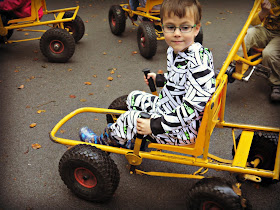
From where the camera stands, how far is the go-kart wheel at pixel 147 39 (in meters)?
4.43

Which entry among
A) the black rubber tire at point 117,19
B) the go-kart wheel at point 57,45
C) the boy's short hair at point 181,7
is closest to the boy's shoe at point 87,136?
the boy's short hair at point 181,7

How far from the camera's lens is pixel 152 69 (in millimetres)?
4445

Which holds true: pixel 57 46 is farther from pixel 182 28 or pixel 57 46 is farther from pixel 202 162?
pixel 202 162

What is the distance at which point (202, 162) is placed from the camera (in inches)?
83.3

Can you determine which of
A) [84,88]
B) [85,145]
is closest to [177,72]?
[85,145]

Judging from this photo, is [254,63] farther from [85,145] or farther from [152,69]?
[85,145]

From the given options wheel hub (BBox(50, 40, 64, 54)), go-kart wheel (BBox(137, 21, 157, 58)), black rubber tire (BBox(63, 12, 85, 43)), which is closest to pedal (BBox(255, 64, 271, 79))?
go-kart wheel (BBox(137, 21, 157, 58))

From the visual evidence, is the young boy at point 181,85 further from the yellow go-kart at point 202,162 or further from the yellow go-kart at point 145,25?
the yellow go-kart at point 145,25

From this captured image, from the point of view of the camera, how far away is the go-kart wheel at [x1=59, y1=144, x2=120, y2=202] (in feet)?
7.12

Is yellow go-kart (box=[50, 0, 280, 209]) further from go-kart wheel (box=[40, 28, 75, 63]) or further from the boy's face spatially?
go-kart wheel (box=[40, 28, 75, 63])

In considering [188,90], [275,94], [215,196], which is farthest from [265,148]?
[275,94]

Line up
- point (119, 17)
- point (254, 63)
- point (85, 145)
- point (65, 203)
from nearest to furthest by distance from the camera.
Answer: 1. point (85, 145)
2. point (65, 203)
3. point (254, 63)
4. point (119, 17)

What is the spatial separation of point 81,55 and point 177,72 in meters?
3.12

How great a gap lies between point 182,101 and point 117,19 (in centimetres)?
345
